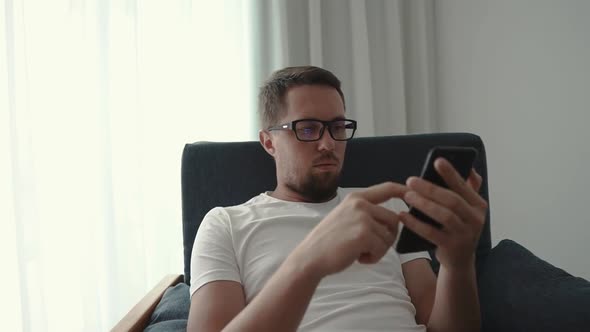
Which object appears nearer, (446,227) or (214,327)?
(446,227)

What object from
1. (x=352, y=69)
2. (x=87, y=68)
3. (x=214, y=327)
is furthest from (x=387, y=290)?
(x=87, y=68)

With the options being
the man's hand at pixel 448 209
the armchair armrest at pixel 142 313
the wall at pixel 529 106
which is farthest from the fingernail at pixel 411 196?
the wall at pixel 529 106

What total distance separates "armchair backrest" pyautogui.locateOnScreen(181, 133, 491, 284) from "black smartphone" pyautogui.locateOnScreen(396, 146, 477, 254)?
0.64 metres

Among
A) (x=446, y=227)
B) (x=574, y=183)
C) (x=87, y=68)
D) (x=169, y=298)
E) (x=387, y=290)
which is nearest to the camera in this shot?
(x=446, y=227)

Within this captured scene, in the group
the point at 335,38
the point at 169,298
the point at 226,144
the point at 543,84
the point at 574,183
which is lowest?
the point at 169,298

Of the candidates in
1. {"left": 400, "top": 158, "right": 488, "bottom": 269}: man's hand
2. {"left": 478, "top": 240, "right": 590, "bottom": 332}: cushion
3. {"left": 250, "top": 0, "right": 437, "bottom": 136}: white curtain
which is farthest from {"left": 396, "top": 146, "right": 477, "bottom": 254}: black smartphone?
{"left": 250, "top": 0, "right": 437, "bottom": 136}: white curtain

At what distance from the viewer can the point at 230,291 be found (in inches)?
38.7

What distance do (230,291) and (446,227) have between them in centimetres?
46

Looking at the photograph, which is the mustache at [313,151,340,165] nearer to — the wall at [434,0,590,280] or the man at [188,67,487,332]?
the man at [188,67,487,332]

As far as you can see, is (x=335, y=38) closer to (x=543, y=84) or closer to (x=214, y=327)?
(x=543, y=84)

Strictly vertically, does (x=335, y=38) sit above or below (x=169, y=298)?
above

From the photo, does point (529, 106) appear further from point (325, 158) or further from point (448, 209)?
point (448, 209)

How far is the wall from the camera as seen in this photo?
2002 mm

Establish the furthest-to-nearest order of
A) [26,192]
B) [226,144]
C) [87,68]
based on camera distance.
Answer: [87,68], [26,192], [226,144]
